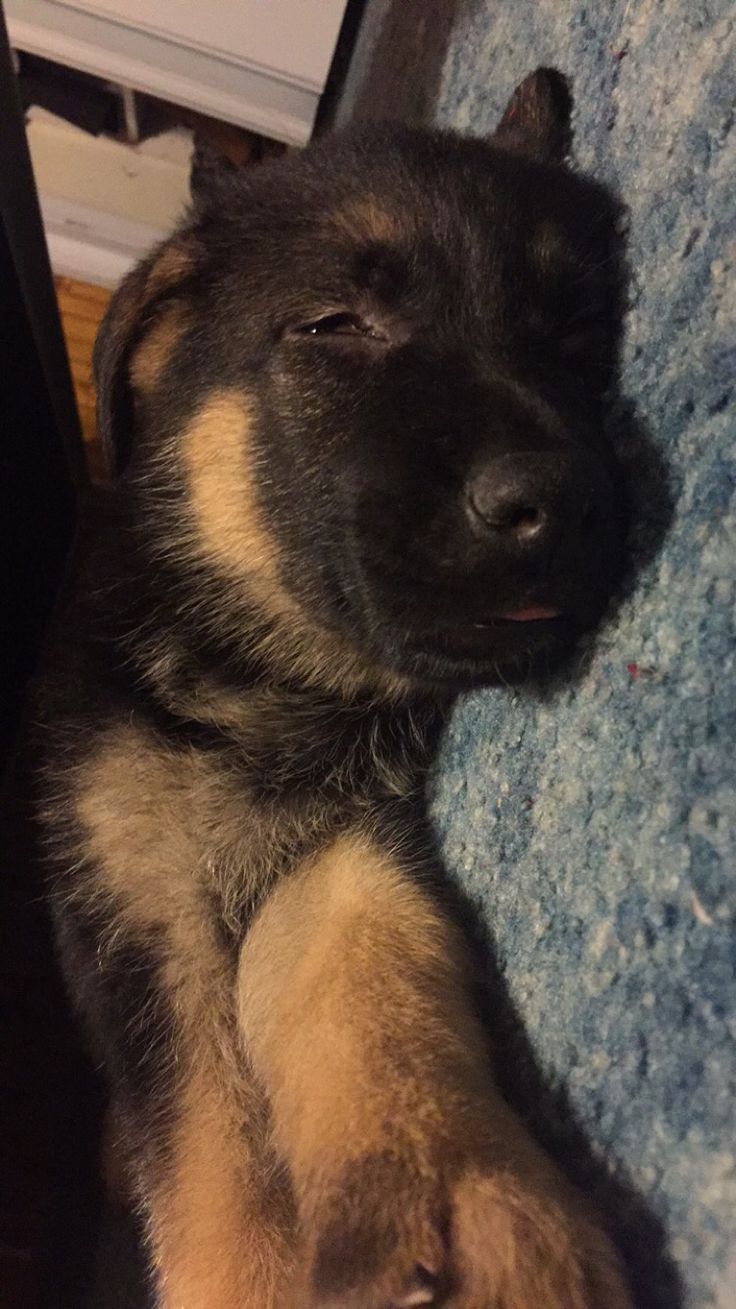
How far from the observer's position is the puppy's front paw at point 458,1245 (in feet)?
2.69

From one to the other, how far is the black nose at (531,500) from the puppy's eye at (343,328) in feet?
1.23

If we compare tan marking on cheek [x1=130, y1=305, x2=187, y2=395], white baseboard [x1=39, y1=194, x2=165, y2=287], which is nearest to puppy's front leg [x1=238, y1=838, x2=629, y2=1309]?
tan marking on cheek [x1=130, y1=305, x2=187, y2=395]

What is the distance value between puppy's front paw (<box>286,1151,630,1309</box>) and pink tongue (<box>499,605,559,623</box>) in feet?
1.68

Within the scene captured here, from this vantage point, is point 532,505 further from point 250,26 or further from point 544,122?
point 250,26

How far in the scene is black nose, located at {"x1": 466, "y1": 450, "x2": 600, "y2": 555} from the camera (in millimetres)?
926

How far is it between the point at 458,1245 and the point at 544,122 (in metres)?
1.39

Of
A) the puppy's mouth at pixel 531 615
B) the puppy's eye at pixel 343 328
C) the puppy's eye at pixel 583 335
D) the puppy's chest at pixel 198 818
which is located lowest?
the puppy's chest at pixel 198 818

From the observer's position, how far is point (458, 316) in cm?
118

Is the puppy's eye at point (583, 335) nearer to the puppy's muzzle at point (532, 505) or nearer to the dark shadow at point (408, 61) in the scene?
the puppy's muzzle at point (532, 505)

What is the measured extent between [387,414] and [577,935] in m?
0.59

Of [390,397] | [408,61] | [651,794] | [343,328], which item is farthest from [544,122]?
[408,61]

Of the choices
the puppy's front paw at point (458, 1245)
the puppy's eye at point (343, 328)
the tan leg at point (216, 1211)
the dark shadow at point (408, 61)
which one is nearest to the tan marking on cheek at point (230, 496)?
the puppy's eye at point (343, 328)

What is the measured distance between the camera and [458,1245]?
85 centimetres

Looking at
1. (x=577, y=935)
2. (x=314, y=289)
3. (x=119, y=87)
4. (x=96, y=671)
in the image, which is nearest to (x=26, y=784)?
(x=96, y=671)
